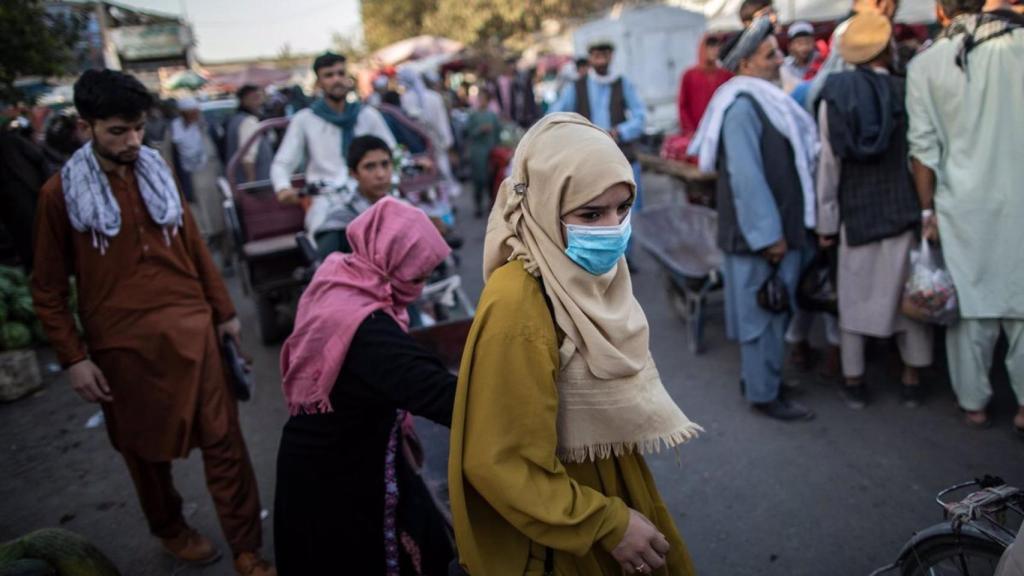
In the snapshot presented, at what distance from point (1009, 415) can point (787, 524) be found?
1.60 m

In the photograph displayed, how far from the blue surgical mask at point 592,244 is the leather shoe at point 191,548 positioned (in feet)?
8.39

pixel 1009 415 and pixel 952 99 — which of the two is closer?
pixel 952 99

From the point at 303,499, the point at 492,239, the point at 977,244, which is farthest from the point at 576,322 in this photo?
the point at 977,244

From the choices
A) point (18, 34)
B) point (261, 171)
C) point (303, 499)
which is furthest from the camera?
point (261, 171)

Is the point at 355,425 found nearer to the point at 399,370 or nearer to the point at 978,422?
the point at 399,370

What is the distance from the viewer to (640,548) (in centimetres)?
151

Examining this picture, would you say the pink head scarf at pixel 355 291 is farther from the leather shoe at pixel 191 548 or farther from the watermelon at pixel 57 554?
the leather shoe at pixel 191 548

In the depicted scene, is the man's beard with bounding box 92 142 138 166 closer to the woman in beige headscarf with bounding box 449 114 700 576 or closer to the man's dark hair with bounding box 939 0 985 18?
the woman in beige headscarf with bounding box 449 114 700 576

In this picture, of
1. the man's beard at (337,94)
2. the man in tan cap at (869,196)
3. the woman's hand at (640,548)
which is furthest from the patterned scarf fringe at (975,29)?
the man's beard at (337,94)

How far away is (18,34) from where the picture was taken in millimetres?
4992

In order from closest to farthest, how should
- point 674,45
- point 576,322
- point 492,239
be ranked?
point 576,322, point 492,239, point 674,45

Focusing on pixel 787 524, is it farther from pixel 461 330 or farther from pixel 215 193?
pixel 215 193

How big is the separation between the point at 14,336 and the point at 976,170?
21.7ft

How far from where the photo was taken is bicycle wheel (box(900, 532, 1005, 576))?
194 cm
